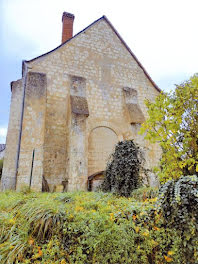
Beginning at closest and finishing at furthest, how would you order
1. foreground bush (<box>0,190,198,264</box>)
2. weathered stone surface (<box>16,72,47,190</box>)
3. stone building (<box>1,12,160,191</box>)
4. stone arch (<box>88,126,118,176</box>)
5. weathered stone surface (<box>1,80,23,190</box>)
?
foreground bush (<box>0,190,198,264</box>), weathered stone surface (<box>16,72,47,190</box>), weathered stone surface (<box>1,80,23,190</box>), stone building (<box>1,12,160,191</box>), stone arch (<box>88,126,118,176</box>)

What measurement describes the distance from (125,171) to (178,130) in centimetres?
223

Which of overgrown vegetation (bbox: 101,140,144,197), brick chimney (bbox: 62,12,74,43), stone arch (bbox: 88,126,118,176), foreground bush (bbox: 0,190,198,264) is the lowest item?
foreground bush (bbox: 0,190,198,264)

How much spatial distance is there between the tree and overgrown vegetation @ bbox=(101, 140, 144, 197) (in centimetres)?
107

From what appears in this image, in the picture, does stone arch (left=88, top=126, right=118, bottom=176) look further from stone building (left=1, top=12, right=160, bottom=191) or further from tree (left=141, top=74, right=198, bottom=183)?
tree (left=141, top=74, right=198, bottom=183)

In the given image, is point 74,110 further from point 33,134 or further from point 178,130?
point 178,130

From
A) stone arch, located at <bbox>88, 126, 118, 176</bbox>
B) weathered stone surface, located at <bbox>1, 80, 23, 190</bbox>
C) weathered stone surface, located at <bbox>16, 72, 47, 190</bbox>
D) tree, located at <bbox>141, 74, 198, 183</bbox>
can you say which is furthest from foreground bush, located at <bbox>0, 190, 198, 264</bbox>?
stone arch, located at <bbox>88, 126, 118, 176</bbox>

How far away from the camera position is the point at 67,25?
16.7 meters

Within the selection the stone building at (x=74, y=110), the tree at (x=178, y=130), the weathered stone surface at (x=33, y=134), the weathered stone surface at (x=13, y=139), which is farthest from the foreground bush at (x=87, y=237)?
the weathered stone surface at (x=13, y=139)

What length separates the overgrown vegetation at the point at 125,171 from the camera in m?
7.84

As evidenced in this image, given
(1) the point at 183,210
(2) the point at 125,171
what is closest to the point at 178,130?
(2) the point at 125,171

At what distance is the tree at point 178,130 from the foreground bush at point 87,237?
2.59 m

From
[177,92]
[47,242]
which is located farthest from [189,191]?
[177,92]

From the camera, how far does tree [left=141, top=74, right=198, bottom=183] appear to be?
22.6 ft

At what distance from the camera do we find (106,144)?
1374 cm
